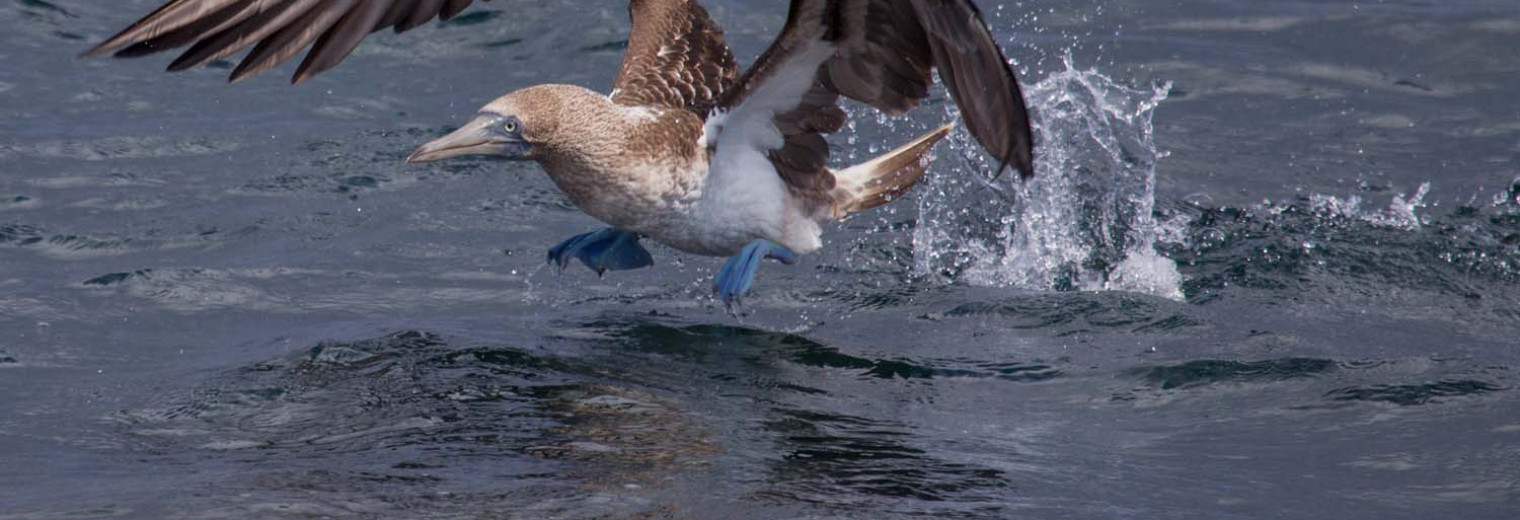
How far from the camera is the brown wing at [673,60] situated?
6.64 meters

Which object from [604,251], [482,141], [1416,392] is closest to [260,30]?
[482,141]

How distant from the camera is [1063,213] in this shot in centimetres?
736

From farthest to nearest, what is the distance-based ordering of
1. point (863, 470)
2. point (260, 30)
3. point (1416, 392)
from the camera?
point (1416, 392) → point (260, 30) → point (863, 470)

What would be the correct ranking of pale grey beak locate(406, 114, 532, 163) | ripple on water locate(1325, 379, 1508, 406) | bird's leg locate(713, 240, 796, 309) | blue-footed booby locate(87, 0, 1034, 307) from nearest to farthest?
blue-footed booby locate(87, 0, 1034, 307) < ripple on water locate(1325, 379, 1508, 406) < pale grey beak locate(406, 114, 532, 163) < bird's leg locate(713, 240, 796, 309)

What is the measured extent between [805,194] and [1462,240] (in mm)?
2541

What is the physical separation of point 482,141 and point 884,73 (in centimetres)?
130

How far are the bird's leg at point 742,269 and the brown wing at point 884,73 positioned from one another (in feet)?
0.96

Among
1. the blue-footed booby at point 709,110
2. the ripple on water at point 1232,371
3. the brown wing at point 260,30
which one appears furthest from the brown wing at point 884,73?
the brown wing at point 260,30

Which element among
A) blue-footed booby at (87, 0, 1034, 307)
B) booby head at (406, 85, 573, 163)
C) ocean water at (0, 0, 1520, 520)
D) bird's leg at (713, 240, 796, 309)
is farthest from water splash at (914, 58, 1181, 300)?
booby head at (406, 85, 573, 163)

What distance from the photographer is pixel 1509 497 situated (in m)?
4.57

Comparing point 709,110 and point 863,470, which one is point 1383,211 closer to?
point 709,110

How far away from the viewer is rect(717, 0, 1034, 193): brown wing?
4.95m

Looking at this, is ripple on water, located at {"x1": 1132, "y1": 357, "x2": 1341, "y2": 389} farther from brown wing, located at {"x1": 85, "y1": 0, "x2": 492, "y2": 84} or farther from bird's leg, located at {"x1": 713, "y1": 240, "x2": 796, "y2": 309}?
brown wing, located at {"x1": 85, "y1": 0, "x2": 492, "y2": 84}

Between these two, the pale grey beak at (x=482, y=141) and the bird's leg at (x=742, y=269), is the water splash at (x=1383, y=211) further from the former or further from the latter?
the pale grey beak at (x=482, y=141)
